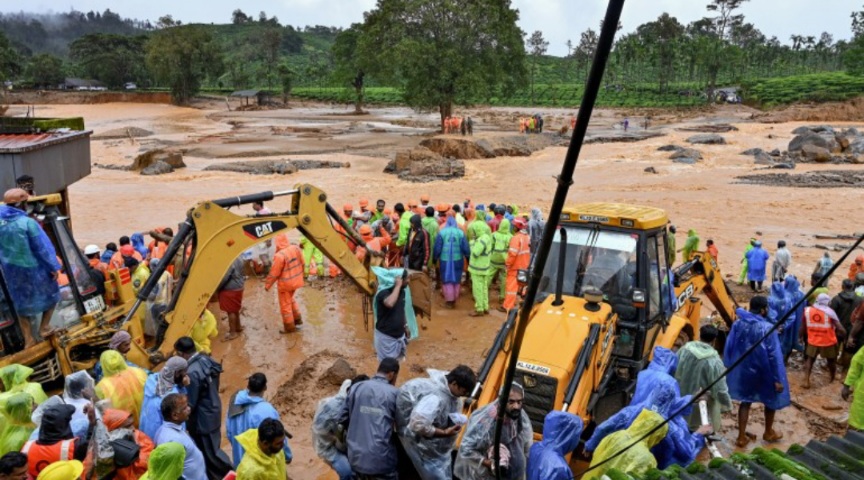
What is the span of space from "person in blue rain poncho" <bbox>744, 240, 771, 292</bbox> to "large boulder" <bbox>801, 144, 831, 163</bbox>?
67.8ft

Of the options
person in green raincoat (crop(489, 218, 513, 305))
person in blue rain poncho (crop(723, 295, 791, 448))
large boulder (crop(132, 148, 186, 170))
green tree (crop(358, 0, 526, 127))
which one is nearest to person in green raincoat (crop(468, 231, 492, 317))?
person in green raincoat (crop(489, 218, 513, 305))

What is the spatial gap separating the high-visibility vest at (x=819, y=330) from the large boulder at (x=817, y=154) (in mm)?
24968

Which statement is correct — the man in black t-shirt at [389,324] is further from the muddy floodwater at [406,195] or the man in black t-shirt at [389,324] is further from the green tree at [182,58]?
the green tree at [182,58]

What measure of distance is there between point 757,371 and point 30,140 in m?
12.4

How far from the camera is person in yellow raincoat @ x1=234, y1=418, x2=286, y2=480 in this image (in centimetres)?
426

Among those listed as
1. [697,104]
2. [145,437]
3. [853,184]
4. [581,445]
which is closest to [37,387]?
[145,437]

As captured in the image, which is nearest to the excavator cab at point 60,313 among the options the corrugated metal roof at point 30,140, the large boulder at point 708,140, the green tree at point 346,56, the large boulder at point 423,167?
the corrugated metal roof at point 30,140

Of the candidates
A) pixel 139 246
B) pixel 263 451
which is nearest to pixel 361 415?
pixel 263 451

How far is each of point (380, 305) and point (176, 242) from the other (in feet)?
7.82

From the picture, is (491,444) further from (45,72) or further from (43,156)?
(45,72)

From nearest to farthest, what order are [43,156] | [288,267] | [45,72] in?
[288,267] → [43,156] → [45,72]

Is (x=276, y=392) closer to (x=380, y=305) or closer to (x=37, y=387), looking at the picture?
(x=380, y=305)

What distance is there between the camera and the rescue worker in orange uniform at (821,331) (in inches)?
320

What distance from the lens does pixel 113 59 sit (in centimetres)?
7988
